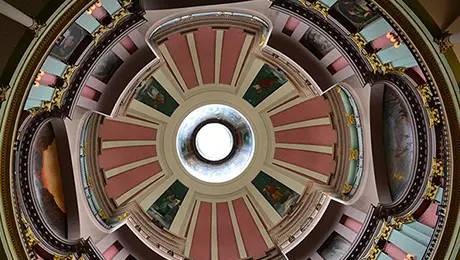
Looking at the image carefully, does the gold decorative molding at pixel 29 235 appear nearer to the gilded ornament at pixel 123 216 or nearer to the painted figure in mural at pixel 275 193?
the gilded ornament at pixel 123 216

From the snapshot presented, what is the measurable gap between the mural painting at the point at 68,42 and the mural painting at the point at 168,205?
353 inches

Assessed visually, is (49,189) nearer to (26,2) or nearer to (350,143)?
(26,2)

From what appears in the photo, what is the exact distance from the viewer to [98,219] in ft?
48.6

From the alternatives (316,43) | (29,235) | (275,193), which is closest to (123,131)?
(275,193)

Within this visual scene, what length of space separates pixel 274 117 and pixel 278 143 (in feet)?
3.96

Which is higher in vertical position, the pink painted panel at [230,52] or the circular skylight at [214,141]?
the pink painted panel at [230,52]

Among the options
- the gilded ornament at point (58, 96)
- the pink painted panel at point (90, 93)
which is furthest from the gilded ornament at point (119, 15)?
the pink painted panel at point (90, 93)

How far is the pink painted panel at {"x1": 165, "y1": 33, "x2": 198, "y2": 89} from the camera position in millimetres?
17688

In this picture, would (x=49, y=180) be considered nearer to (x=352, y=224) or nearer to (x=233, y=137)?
(x=352, y=224)

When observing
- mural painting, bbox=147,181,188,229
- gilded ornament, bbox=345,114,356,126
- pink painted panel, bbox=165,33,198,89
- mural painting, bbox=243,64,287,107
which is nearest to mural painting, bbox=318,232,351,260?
gilded ornament, bbox=345,114,356,126

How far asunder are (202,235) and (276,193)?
3762 mm

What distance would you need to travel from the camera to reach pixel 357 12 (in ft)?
36.4

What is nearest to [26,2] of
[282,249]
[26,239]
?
[26,239]

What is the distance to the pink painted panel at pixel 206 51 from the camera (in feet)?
57.7
